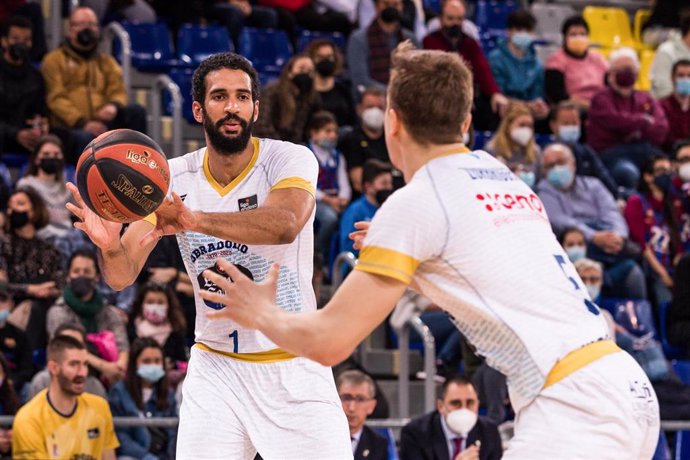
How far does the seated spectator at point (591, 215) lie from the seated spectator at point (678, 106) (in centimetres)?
226

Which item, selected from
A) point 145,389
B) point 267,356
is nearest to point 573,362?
point 267,356

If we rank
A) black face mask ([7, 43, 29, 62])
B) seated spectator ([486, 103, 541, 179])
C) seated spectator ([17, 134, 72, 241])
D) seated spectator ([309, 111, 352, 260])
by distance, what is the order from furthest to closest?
seated spectator ([486, 103, 541, 179]), black face mask ([7, 43, 29, 62]), seated spectator ([309, 111, 352, 260]), seated spectator ([17, 134, 72, 241])

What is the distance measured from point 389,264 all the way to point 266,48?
35.2 ft

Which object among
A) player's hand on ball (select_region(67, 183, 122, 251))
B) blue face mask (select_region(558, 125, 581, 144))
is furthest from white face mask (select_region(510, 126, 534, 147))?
player's hand on ball (select_region(67, 183, 122, 251))

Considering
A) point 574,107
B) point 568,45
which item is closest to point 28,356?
point 574,107

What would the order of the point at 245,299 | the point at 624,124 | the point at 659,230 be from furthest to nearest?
1. the point at 624,124
2. the point at 659,230
3. the point at 245,299

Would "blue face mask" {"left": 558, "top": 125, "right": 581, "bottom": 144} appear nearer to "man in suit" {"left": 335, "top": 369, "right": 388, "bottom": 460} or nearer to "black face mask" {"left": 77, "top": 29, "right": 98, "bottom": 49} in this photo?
"black face mask" {"left": 77, "top": 29, "right": 98, "bottom": 49}

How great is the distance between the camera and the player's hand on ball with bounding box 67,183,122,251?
5.68 meters

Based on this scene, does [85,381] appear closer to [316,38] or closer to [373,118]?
[373,118]

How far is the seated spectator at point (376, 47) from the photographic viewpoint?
1369 centimetres

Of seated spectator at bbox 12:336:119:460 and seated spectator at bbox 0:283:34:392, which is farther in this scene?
seated spectator at bbox 0:283:34:392

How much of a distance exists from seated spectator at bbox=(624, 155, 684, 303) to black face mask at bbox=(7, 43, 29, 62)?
5.97 meters

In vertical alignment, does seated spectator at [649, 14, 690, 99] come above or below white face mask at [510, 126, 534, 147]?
above

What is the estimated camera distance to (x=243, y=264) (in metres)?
5.87
